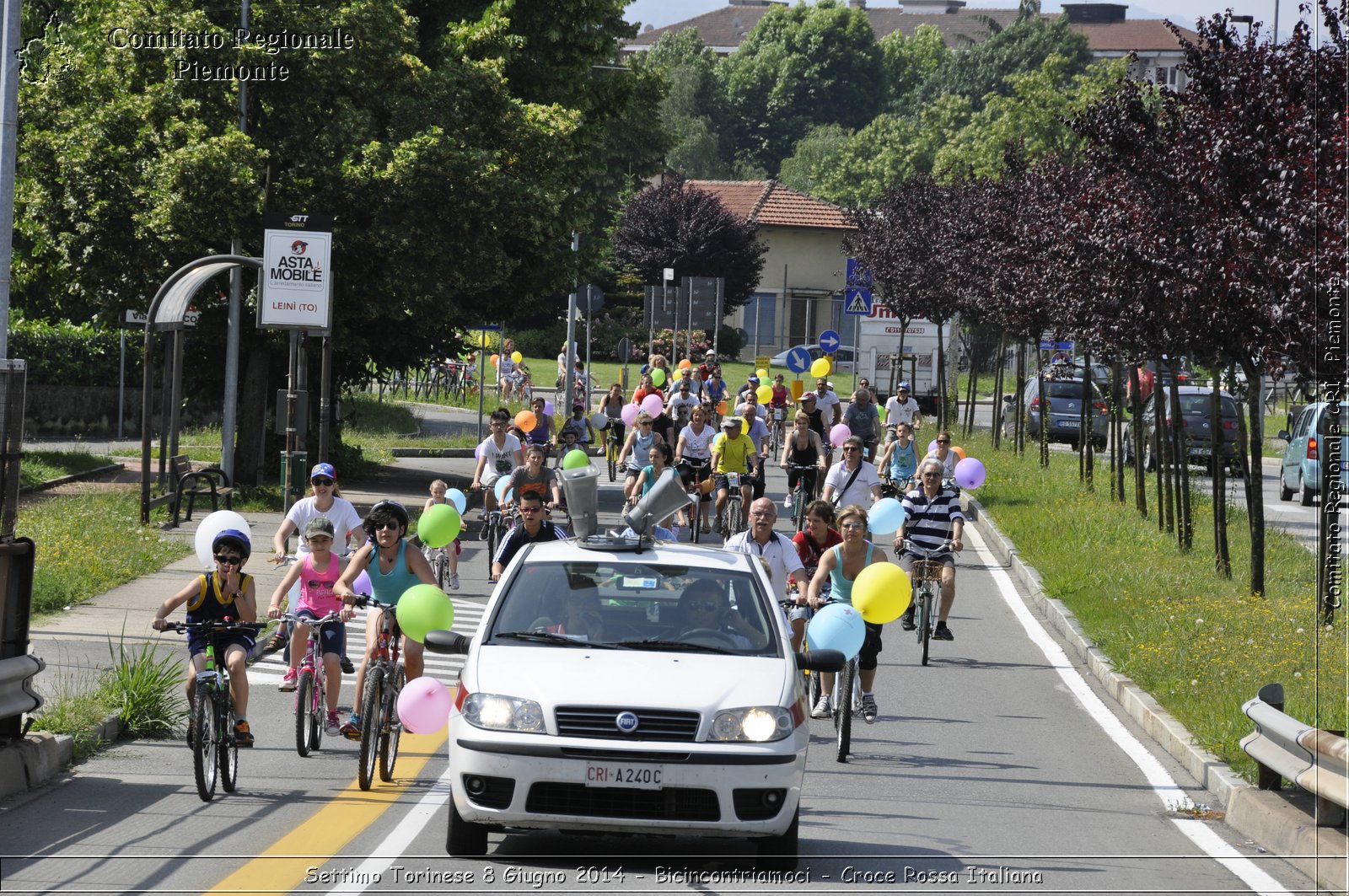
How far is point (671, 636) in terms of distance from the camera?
8711 mm

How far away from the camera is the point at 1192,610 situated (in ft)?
52.6

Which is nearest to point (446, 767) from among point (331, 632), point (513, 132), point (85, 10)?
point (331, 632)

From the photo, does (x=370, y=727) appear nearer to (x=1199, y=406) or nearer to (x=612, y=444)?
(x=612, y=444)

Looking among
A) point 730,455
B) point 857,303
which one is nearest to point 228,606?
point 730,455

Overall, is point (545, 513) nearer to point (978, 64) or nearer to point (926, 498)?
point (926, 498)

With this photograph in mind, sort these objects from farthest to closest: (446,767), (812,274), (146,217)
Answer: (812,274) → (146,217) → (446,767)

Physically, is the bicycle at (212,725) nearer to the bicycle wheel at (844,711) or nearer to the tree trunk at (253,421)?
the bicycle wheel at (844,711)

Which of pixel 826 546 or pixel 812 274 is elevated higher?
pixel 812 274

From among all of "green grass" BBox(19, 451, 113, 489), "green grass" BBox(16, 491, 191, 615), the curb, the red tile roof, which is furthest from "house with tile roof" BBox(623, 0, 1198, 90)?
the curb

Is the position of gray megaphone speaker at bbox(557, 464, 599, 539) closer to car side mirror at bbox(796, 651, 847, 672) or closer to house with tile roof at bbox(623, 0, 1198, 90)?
car side mirror at bbox(796, 651, 847, 672)

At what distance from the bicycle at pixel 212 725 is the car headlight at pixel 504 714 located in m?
2.05

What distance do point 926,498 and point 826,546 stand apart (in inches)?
132

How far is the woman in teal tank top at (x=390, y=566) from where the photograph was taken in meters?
11.0

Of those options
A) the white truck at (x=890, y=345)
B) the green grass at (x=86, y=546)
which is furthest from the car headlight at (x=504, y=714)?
the white truck at (x=890, y=345)
